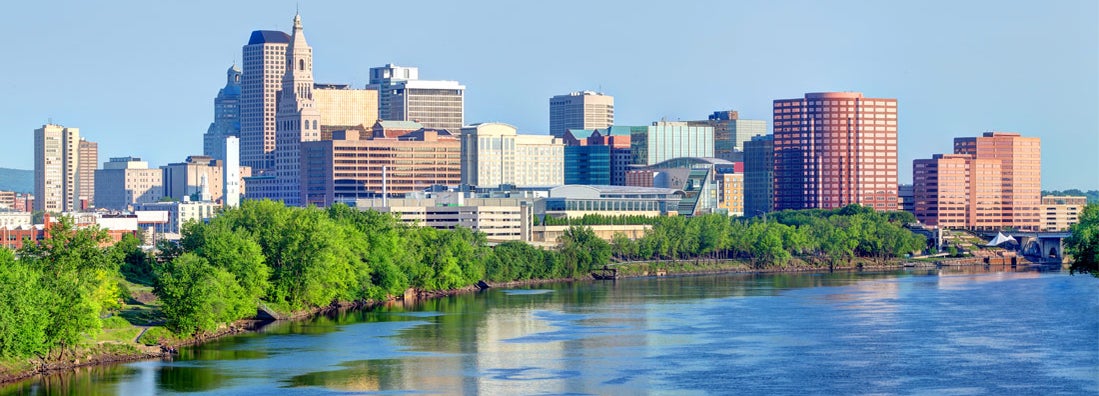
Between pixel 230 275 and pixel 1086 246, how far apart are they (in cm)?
5703

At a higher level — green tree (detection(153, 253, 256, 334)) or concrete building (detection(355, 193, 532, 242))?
concrete building (detection(355, 193, 532, 242))

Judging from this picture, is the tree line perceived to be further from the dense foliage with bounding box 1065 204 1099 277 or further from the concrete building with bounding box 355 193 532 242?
the dense foliage with bounding box 1065 204 1099 277

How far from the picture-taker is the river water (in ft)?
256

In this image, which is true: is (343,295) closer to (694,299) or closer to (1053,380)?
(694,299)

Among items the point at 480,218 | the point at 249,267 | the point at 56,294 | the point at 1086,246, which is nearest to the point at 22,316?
the point at 56,294

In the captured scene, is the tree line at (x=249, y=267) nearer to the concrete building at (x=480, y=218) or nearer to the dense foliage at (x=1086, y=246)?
the concrete building at (x=480, y=218)

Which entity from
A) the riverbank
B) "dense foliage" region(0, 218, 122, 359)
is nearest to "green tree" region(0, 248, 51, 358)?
"dense foliage" region(0, 218, 122, 359)

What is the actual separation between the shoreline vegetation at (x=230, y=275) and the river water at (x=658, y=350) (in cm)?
200

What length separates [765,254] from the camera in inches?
7525

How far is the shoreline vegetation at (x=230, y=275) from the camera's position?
266 feet

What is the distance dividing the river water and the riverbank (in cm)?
123

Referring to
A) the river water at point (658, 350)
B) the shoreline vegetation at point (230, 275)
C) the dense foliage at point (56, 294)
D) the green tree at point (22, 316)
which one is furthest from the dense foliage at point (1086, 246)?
the green tree at point (22, 316)

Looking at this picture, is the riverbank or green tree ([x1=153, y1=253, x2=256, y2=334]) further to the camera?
green tree ([x1=153, y1=253, x2=256, y2=334])

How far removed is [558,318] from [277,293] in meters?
17.7
